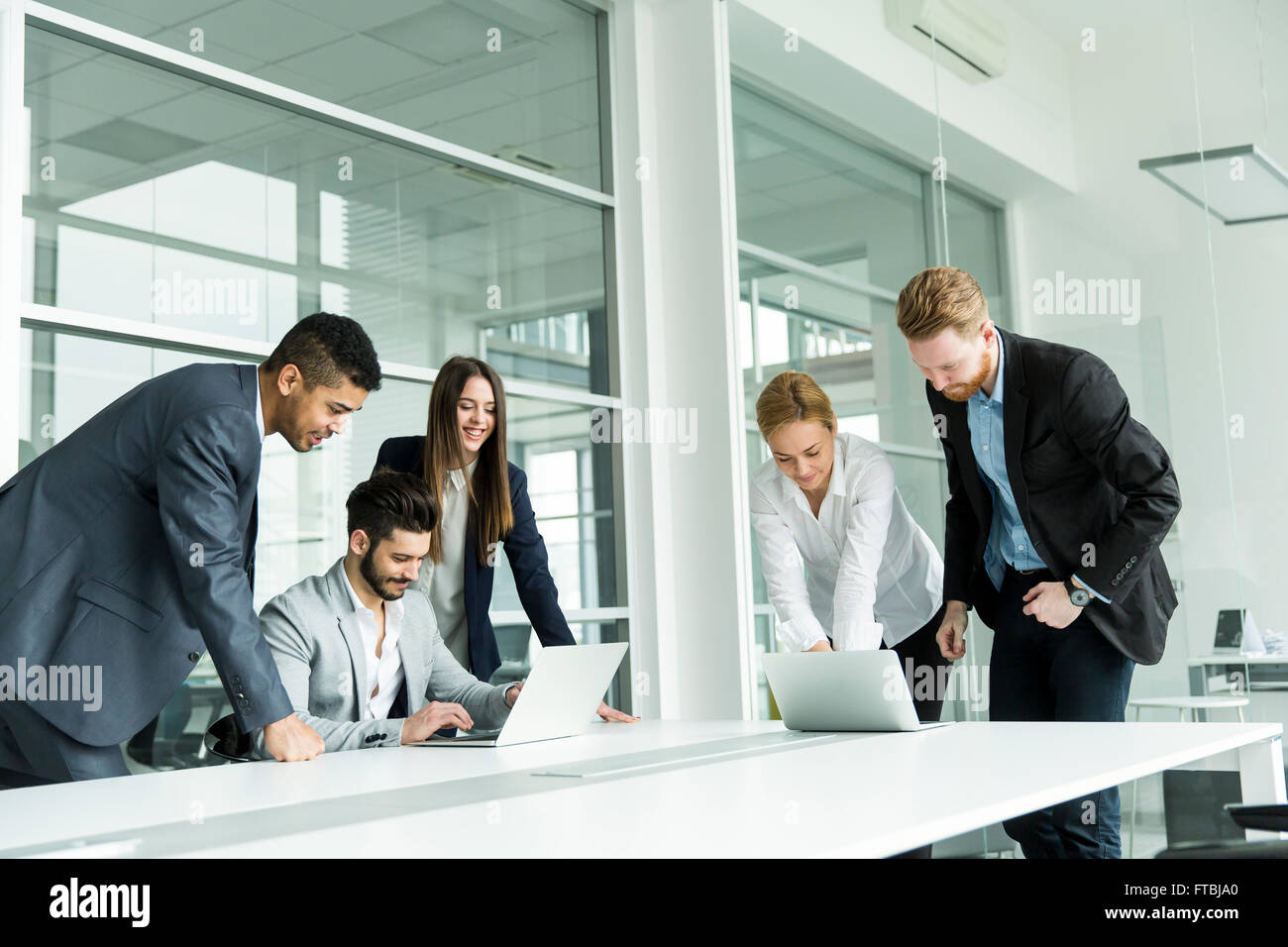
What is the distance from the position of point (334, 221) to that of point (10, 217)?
105 centimetres

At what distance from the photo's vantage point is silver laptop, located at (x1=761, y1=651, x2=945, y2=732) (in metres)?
2.37

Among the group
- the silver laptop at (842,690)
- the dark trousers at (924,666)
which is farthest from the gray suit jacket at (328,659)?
the dark trousers at (924,666)

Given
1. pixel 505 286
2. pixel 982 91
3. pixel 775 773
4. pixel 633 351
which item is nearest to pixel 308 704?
pixel 775 773

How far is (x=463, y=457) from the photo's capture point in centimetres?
310

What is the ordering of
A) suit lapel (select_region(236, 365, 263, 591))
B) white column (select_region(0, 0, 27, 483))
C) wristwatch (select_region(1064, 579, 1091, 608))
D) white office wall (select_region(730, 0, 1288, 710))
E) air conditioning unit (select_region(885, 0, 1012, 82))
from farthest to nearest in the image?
air conditioning unit (select_region(885, 0, 1012, 82)) → white office wall (select_region(730, 0, 1288, 710)) → white column (select_region(0, 0, 27, 483)) → wristwatch (select_region(1064, 579, 1091, 608)) → suit lapel (select_region(236, 365, 263, 591))

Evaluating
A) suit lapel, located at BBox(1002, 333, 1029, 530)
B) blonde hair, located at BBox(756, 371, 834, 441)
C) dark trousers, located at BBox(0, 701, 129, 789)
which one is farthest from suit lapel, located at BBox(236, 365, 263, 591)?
suit lapel, located at BBox(1002, 333, 1029, 530)

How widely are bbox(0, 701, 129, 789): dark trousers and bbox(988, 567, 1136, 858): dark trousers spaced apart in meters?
1.78

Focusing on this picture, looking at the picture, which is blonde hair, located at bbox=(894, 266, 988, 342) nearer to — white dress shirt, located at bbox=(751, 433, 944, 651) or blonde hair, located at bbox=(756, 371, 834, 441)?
blonde hair, located at bbox=(756, 371, 834, 441)

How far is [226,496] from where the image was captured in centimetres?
210

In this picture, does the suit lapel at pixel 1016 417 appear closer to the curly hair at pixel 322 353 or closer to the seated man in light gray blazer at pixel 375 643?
the seated man in light gray blazer at pixel 375 643

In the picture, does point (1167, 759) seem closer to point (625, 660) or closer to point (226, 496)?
point (226, 496)

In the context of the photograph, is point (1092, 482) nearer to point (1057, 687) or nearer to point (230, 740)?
point (1057, 687)

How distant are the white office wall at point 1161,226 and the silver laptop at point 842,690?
1.42m

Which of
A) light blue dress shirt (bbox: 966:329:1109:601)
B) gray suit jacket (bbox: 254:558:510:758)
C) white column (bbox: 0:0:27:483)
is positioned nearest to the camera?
gray suit jacket (bbox: 254:558:510:758)
